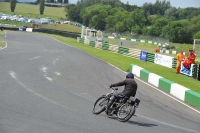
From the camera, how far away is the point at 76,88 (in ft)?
62.4

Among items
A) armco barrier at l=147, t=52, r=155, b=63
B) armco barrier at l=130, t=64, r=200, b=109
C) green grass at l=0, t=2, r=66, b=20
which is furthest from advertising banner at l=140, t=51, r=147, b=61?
green grass at l=0, t=2, r=66, b=20

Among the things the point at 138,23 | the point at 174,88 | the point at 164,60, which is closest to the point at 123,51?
the point at 164,60

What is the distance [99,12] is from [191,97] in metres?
132

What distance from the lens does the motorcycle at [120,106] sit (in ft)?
40.3

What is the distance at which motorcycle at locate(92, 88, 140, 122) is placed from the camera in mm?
12297

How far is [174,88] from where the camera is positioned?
66.1 ft

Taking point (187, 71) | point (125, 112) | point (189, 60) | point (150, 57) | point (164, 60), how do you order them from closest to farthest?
point (125, 112) → point (189, 60) → point (187, 71) → point (164, 60) → point (150, 57)

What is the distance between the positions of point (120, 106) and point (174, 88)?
7.99 meters

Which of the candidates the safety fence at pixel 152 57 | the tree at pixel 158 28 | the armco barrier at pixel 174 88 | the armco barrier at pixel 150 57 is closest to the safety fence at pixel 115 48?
the safety fence at pixel 152 57

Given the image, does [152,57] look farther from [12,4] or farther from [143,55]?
[12,4]

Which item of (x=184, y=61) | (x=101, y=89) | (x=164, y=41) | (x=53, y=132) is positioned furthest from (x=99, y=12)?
(x=53, y=132)

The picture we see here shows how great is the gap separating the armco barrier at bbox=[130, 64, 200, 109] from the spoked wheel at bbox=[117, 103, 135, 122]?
18.7 feet

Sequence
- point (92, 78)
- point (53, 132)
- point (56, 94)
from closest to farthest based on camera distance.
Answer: point (53, 132) → point (56, 94) → point (92, 78)

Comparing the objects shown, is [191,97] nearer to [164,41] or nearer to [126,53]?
[126,53]
